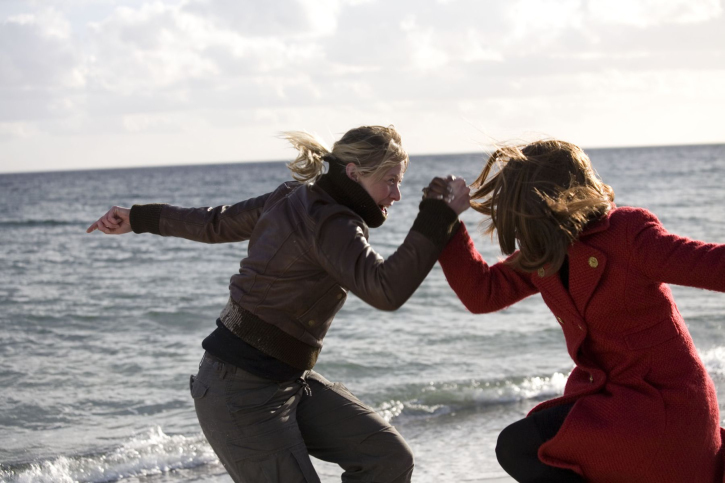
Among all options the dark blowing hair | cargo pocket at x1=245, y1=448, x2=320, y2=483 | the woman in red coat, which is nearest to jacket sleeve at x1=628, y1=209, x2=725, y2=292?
the woman in red coat

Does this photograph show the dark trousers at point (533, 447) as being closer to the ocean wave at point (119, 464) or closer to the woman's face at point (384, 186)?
the woman's face at point (384, 186)

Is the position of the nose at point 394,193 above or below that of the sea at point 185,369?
above

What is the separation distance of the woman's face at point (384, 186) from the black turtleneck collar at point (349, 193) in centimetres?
4

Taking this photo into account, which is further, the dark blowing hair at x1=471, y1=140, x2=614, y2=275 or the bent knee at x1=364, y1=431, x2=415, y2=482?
the bent knee at x1=364, y1=431, x2=415, y2=482

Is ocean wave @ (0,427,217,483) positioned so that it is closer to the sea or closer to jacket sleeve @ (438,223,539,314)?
the sea

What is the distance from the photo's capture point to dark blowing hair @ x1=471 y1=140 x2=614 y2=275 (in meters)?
2.70

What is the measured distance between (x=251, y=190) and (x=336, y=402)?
52.1 metres

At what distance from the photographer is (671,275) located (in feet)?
8.12

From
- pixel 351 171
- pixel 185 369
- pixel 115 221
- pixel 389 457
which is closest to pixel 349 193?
pixel 351 171

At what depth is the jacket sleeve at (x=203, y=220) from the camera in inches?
137

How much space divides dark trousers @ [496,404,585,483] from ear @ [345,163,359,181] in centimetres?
110

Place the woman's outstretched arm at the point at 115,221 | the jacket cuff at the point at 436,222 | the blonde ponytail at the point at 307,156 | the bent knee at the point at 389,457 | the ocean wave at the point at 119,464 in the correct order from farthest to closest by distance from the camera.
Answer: the ocean wave at the point at 119,464 → the woman's outstretched arm at the point at 115,221 → the blonde ponytail at the point at 307,156 → the bent knee at the point at 389,457 → the jacket cuff at the point at 436,222

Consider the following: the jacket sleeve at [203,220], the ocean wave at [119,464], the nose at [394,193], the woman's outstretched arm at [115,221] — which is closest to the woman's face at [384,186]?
the nose at [394,193]

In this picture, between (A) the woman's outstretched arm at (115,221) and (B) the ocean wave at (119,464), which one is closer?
(A) the woman's outstretched arm at (115,221)
